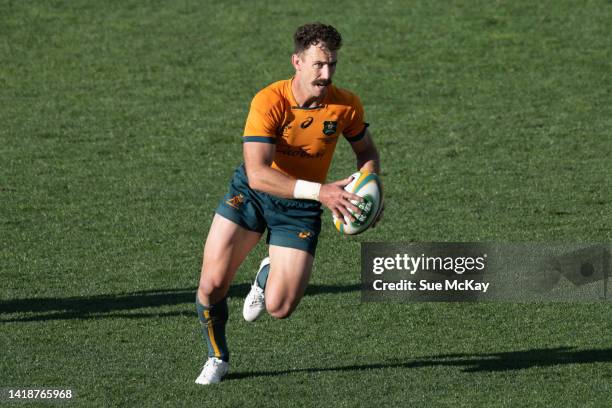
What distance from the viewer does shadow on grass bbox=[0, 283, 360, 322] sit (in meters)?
11.0

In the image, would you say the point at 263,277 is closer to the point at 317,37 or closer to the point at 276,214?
the point at 276,214

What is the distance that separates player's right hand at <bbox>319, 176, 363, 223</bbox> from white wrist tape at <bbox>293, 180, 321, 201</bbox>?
2.2 inches

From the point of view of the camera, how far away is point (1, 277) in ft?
39.9

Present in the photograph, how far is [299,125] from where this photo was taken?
8867 mm

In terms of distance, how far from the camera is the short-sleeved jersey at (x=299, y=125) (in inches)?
344

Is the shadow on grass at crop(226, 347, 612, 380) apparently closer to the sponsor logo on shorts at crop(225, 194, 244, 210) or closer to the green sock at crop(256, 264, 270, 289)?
the green sock at crop(256, 264, 270, 289)

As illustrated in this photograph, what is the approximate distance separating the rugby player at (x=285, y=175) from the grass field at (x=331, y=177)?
0.64 meters

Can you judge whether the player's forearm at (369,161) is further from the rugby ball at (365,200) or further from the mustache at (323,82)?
the mustache at (323,82)

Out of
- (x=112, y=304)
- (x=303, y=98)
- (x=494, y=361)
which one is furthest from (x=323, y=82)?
(x=112, y=304)

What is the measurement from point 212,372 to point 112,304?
2520 millimetres

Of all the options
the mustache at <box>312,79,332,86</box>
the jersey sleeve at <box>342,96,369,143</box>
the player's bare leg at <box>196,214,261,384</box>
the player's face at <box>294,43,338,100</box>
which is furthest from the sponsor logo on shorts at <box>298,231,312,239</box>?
the mustache at <box>312,79,332,86</box>

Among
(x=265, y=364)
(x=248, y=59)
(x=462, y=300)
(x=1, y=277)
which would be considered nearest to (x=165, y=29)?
(x=248, y=59)

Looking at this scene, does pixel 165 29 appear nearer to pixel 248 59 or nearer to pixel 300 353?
pixel 248 59

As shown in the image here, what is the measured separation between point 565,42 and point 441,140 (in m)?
4.24
